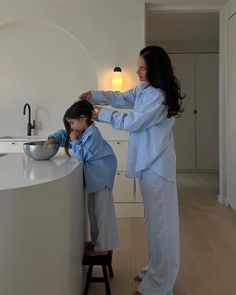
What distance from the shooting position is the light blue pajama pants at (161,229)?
6.08ft

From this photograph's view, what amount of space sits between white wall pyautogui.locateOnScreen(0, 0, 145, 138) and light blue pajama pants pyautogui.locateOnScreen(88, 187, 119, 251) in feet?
7.01

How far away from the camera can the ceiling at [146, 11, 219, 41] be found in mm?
4559

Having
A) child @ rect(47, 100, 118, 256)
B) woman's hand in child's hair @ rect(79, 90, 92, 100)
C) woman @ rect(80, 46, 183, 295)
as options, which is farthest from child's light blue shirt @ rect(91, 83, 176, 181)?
woman's hand in child's hair @ rect(79, 90, 92, 100)

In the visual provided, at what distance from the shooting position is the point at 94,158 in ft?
5.62

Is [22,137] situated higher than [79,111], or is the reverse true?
[79,111]

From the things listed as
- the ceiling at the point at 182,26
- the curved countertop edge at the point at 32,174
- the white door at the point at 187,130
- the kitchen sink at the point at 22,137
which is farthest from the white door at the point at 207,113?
the curved countertop edge at the point at 32,174

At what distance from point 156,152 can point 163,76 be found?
1.38 feet

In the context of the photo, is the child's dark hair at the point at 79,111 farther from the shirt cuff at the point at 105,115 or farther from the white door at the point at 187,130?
the white door at the point at 187,130

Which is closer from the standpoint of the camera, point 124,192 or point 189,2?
point 124,192

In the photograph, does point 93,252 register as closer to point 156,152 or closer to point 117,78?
point 156,152

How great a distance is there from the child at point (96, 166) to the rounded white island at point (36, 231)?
0.29 meters

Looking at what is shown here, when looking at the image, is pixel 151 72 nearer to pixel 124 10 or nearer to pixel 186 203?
pixel 124 10

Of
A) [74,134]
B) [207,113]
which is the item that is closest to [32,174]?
[74,134]

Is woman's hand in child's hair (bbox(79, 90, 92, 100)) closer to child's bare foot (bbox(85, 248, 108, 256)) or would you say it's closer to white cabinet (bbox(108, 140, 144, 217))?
child's bare foot (bbox(85, 248, 108, 256))
